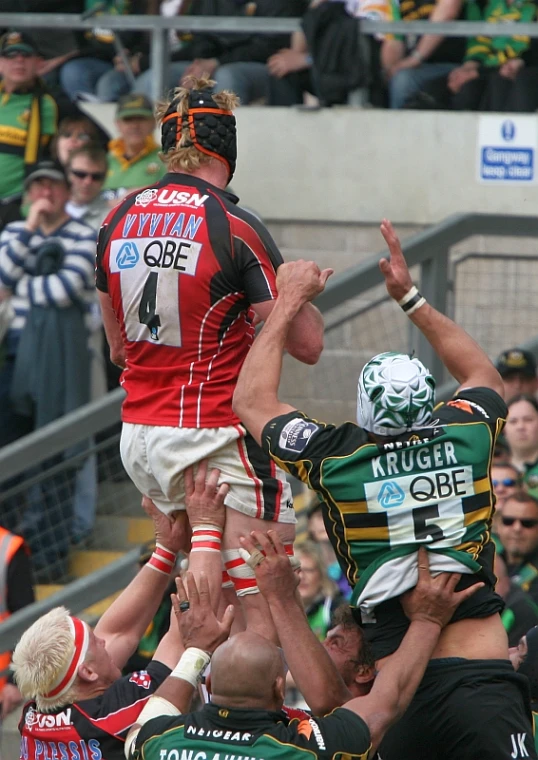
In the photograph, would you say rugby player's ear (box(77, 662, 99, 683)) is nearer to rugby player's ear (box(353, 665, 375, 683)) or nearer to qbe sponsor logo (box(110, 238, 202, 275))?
rugby player's ear (box(353, 665, 375, 683))

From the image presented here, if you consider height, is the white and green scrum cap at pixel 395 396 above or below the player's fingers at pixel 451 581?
above

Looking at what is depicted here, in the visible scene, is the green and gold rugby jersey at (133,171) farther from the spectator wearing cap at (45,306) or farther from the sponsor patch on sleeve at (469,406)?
the sponsor patch on sleeve at (469,406)

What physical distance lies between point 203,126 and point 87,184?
390cm

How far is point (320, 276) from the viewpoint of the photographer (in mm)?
4438

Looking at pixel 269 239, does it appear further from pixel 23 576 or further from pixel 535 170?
pixel 535 170

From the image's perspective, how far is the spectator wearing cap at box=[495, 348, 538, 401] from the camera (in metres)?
7.52

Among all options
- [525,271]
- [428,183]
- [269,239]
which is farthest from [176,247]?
[428,183]

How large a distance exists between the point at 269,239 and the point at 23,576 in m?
2.69

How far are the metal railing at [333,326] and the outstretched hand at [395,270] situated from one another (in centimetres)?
265

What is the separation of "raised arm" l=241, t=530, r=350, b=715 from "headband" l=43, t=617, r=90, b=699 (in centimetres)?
63

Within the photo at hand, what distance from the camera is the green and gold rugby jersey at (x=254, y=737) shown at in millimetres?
3746

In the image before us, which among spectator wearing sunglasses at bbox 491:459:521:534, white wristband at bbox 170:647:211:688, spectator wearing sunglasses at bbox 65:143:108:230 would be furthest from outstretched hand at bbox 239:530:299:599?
spectator wearing sunglasses at bbox 65:143:108:230

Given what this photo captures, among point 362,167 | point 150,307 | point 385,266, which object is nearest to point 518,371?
point 362,167

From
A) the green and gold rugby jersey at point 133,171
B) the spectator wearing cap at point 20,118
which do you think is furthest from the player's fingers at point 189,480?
the spectator wearing cap at point 20,118
